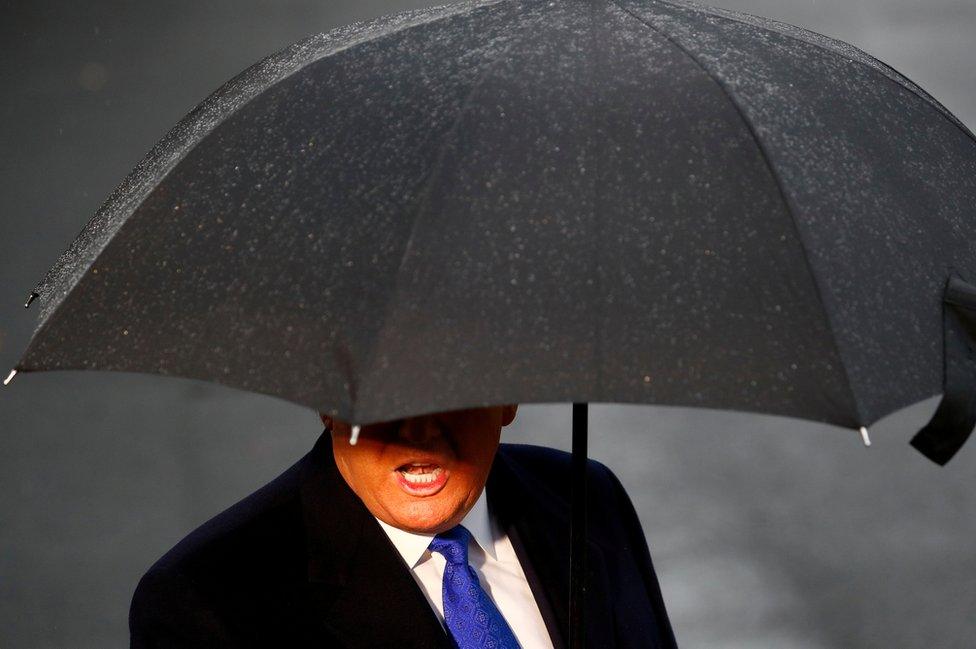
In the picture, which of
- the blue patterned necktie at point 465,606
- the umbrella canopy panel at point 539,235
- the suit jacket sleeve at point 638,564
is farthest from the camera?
the suit jacket sleeve at point 638,564

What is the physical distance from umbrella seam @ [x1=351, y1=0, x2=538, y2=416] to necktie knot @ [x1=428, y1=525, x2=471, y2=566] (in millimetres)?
704

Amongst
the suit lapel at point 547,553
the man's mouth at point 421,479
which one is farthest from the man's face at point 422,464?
the suit lapel at point 547,553

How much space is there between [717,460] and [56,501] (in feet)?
7.78

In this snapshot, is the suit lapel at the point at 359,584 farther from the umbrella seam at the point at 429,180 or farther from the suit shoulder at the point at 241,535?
the umbrella seam at the point at 429,180

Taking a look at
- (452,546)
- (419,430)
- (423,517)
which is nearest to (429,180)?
(419,430)

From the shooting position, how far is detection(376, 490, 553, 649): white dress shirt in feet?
6.72

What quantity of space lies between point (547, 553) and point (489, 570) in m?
0.10

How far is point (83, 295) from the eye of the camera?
1703 mm

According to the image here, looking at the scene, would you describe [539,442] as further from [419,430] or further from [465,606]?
[419,430]

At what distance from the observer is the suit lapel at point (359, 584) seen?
6.51 feet

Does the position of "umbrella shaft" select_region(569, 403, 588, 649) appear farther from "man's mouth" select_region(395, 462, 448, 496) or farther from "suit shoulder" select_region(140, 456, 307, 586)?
"suit shoulder" select_region(140, 456, 307, 586)

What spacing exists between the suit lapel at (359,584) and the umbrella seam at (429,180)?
0.67m

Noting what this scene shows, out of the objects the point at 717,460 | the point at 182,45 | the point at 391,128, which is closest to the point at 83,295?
the point at 391,128

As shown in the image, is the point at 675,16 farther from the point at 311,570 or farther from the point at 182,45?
the point at 182,45
